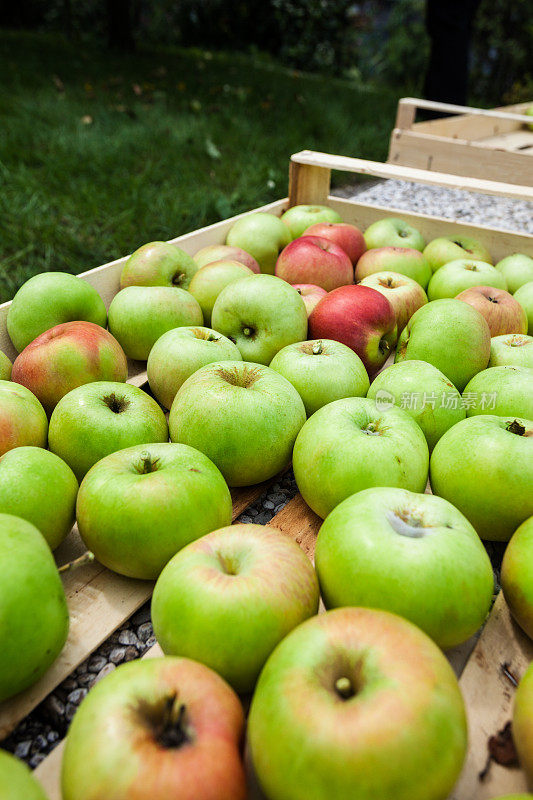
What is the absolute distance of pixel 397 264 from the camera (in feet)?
8.59

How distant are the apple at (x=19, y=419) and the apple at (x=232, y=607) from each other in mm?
666

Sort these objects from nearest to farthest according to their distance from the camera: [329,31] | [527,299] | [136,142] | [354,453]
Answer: [354,453] < [527,299] < [136,142] < [329,31]

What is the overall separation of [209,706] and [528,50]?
40.6 feet

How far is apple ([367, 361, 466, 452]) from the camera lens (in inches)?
68.7

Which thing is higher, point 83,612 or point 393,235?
point 393,235

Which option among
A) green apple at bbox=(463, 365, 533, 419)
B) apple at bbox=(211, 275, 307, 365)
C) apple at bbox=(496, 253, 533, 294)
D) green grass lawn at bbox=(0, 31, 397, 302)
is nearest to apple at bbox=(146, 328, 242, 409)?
apple at bbox=(211, 275, 307, 365)

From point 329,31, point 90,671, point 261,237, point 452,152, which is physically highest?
point 329,31

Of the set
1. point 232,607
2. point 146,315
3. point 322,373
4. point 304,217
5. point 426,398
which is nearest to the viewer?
point 232,607

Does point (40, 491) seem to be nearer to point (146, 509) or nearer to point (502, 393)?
point (146, 509)

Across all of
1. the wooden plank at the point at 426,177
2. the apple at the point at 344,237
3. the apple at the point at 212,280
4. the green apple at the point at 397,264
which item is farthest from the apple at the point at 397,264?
the apple at the point at 212,280

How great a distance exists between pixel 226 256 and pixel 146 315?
630 millimetres

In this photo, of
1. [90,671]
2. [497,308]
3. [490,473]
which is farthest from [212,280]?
[90,671]

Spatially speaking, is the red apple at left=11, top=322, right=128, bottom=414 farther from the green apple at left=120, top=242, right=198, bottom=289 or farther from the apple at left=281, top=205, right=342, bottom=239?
the apple at left=281, top=205, right=342, bottom=239

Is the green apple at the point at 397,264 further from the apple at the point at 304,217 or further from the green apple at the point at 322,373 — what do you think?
the green apple at the point at 322,373
